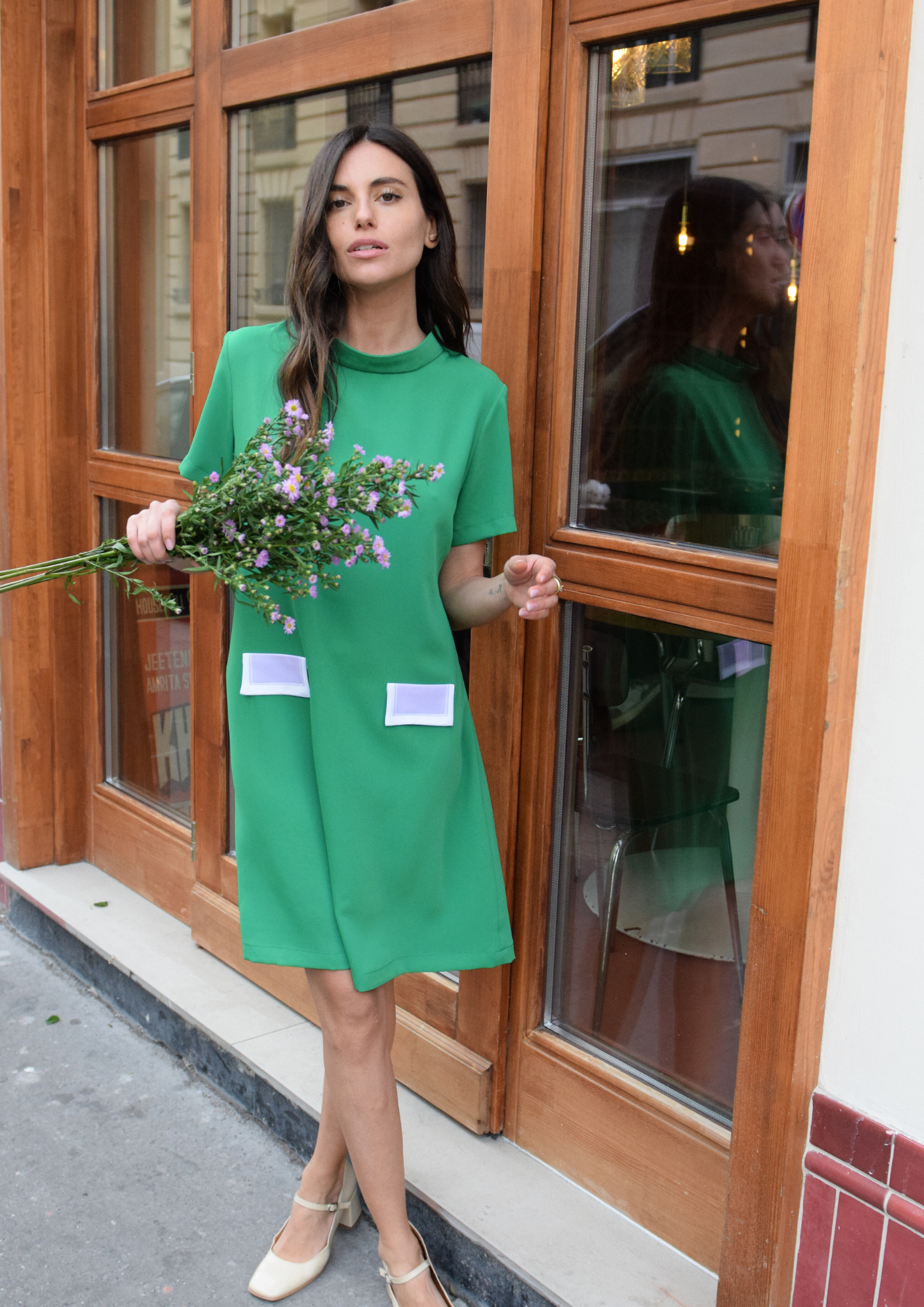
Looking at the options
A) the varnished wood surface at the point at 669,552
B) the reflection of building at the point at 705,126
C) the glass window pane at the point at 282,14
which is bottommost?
the varnished wood surface at the point at 669,552

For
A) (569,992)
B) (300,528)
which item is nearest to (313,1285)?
(569,992)

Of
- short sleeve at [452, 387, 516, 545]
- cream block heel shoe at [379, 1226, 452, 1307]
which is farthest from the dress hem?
short sleeve at [452, 387, 516, 545]

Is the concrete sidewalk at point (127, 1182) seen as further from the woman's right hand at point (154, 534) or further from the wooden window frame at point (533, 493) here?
the woman's right hand at point (154, 534)

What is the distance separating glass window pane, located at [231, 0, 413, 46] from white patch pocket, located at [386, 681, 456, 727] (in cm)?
147

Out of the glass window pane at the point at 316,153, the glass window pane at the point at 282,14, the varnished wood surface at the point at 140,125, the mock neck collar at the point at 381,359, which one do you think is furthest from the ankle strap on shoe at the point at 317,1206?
the varnished wood surface at the point at 140,125

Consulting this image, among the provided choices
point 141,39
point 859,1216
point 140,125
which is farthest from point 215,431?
point 141,39

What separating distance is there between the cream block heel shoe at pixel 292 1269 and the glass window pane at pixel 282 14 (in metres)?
2.34

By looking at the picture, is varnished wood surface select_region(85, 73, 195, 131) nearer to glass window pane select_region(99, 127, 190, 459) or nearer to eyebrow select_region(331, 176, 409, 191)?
glass window pane select_region(99, 127, 190, 459)

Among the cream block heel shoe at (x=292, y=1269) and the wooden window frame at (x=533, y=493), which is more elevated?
the wooden window frame at (x=533, y=493)

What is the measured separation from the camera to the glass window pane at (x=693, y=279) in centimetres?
197

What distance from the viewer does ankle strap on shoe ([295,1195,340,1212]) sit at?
232 centimetres

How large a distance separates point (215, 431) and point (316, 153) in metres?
0.98

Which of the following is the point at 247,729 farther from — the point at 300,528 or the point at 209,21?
the point at 209,21

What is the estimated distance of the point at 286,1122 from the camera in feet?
8.95
